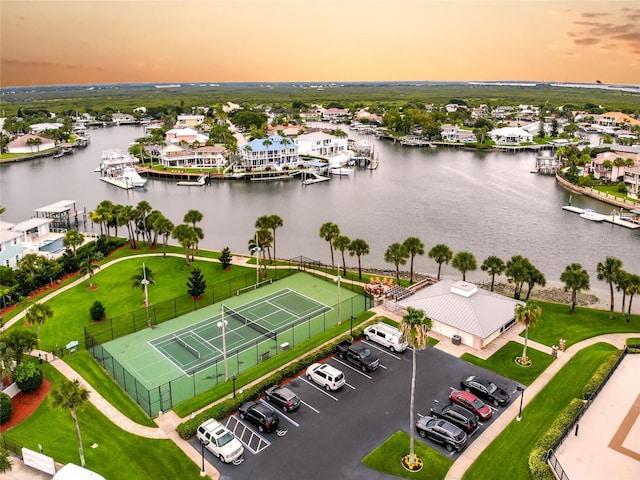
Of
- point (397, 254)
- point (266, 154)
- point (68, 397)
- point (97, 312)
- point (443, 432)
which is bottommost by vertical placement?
point (443, 432)

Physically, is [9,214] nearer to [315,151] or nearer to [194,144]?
[194,144]

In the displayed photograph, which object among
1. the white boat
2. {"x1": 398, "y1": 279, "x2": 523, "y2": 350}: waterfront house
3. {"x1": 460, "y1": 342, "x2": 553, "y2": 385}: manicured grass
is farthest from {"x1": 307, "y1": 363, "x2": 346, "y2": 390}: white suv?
the white boat

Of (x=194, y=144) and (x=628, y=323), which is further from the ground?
(x=194, y=144)

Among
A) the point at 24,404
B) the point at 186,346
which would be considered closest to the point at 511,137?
the point at 186,346

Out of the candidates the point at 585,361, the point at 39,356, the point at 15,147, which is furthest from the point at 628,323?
the point at 15,147

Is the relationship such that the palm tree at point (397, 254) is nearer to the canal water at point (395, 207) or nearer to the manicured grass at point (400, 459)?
the canal water at point (395, 207)

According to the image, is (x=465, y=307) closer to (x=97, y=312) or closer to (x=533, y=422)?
(x=533, y=422)
